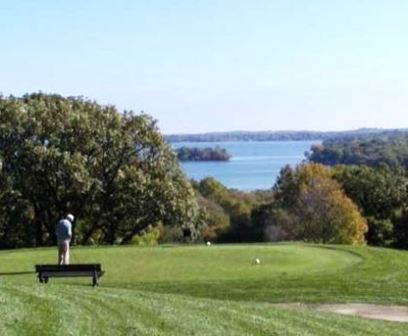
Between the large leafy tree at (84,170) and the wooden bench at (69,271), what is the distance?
1139 inches

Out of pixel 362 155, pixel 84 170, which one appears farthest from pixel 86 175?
pixel 362 155

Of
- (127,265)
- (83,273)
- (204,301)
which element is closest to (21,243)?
(127,265)

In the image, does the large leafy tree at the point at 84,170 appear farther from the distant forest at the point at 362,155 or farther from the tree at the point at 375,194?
the distant forest at the point at 362,155

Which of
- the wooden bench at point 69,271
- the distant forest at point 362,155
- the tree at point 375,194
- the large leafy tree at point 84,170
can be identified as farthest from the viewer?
the distant forest at point 362,155

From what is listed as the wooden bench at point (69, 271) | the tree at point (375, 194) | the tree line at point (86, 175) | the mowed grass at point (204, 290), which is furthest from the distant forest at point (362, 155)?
the wooden bench at point (69, 271)

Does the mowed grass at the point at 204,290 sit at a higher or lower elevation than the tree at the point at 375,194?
higher

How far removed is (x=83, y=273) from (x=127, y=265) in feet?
16.4

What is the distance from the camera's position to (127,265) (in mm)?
27641

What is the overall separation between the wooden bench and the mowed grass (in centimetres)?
41

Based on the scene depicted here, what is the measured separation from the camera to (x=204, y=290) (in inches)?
909

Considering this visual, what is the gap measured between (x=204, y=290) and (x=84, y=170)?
98.9ft

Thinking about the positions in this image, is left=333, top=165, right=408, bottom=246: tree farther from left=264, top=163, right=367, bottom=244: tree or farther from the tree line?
the tree line

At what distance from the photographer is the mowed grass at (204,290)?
15.1 m

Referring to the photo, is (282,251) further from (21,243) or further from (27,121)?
(21,243)
